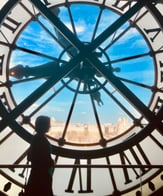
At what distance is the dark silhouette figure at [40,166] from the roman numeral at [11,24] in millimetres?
1372

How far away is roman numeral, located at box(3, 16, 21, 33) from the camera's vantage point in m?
2.96

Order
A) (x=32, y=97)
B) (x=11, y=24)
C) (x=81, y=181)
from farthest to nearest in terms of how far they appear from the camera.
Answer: (x=11, y=24) < (x=81, y=181) < (x=32, y=97)

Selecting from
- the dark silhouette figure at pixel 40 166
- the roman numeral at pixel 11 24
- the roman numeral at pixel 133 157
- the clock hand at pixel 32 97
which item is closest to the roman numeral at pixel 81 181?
the roman numeral at pixel 133 157

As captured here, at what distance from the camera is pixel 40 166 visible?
172 centimetres

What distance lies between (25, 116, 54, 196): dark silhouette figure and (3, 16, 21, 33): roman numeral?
1372 millimetres

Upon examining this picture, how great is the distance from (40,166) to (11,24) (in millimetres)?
1570

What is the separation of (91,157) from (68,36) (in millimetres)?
784

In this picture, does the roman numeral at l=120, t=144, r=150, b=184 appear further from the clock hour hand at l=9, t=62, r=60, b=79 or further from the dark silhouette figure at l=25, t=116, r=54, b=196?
the dark silhouette figure at l=25, t=116, r=54, b=196

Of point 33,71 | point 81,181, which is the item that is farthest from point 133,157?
point 33,71

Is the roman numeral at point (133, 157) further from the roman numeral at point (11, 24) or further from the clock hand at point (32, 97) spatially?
the roman numeral at point (11, 24)

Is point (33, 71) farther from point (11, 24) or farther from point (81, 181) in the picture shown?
point (81, 181)

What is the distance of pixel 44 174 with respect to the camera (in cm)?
171

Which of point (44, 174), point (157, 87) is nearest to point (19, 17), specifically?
point (157, 87)

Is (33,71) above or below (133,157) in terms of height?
above
